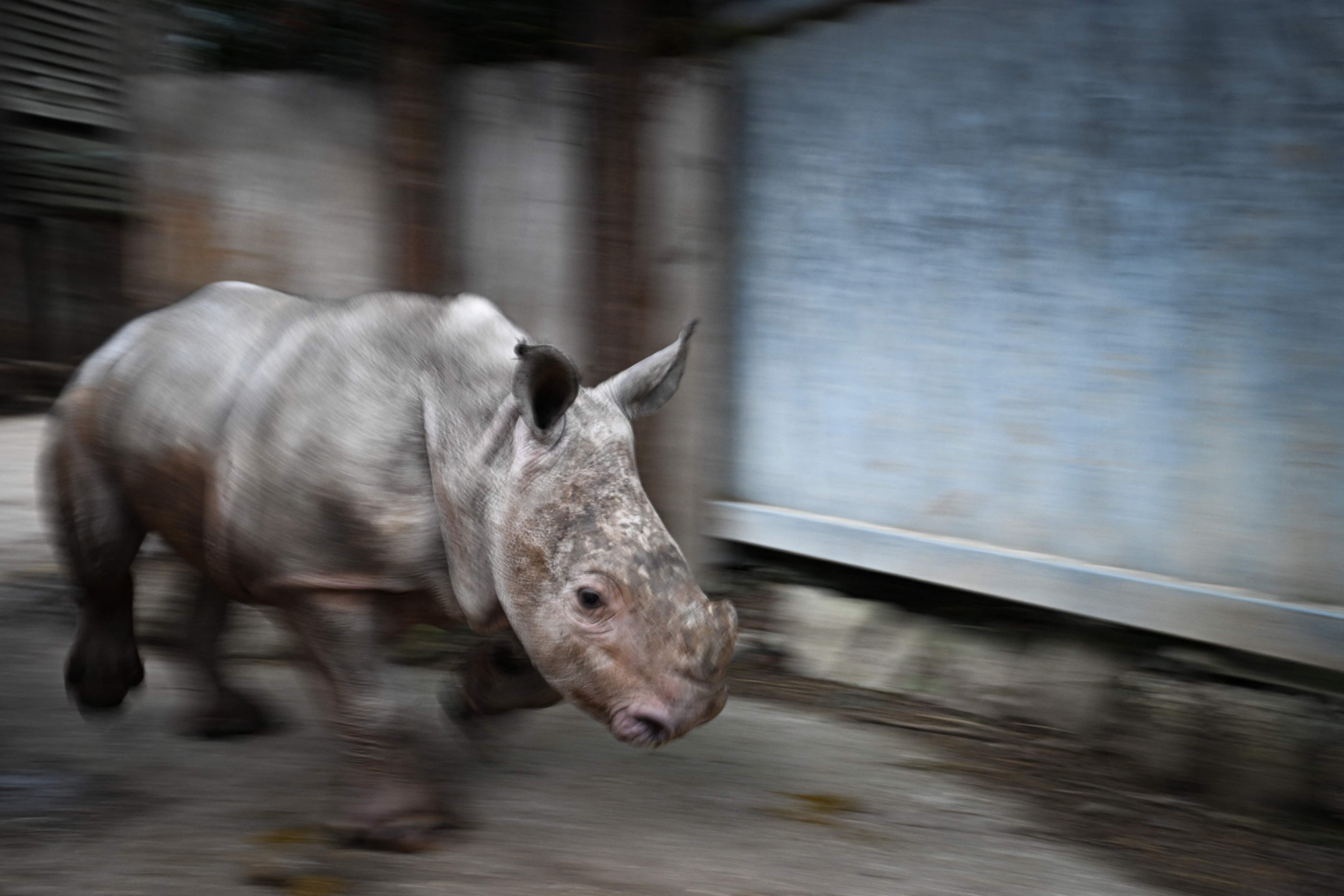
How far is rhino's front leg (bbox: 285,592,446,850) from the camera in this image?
2762 mm

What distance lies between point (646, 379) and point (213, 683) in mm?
1726

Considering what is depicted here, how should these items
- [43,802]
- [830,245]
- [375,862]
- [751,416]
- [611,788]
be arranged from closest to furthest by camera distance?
1. [375,862]
2. [43,802]
3. [611,788]
4. [830,245]
5. [751,416]

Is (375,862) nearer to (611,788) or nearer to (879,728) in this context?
(611,788)

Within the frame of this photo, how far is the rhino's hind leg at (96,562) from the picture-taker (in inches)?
128

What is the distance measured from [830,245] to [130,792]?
9.40 feet

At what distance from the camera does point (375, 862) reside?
8.93 feet

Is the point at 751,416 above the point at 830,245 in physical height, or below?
below

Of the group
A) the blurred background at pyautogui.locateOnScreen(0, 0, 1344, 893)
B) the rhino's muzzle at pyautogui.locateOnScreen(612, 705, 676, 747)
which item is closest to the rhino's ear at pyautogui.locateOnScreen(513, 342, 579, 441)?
the rhino's muzzle at pyautogui.locateOnScreen(612, 705, 676, 747)

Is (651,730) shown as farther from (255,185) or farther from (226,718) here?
(255,185)

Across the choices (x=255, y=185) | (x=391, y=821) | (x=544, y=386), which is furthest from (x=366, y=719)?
(x=255, y=185)

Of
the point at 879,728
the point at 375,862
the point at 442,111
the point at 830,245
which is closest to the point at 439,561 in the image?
the point at 375,862

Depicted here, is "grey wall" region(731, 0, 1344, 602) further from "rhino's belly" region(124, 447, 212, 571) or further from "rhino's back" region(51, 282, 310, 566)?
"rhino's belly" region(124, 447, 212, 571)

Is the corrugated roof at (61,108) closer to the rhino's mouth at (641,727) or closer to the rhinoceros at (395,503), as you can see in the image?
the rhinoceros at (395,503)

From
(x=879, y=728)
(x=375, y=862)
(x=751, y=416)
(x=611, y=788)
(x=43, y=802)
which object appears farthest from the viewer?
(x=751, y=416)
